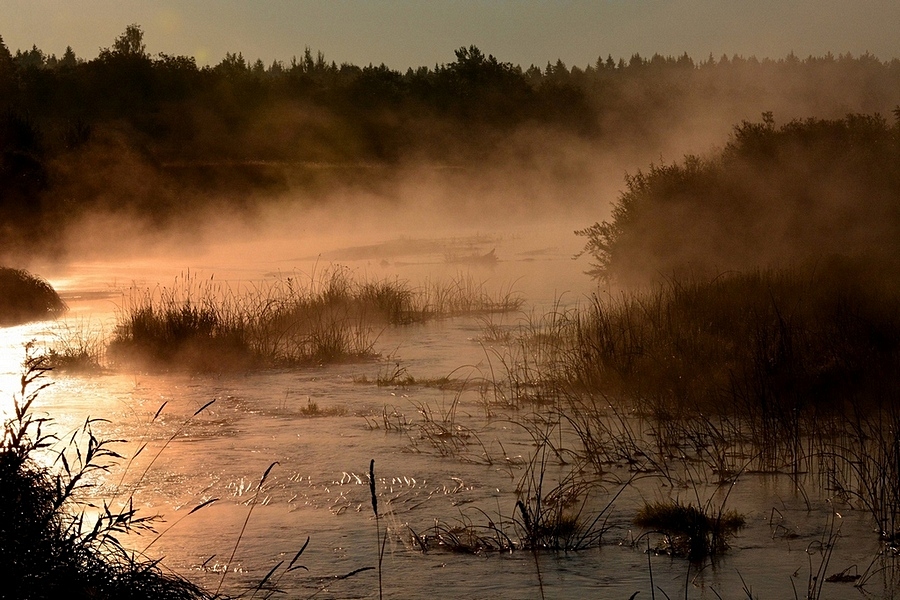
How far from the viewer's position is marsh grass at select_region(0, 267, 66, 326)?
13727 mm

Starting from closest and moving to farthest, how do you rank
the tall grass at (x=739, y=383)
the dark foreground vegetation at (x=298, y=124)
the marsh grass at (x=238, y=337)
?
the tall grass at (x=739, y=383) → the marsh grass at (x=238, y=337) → the dark foreground vegetation at (x=298, y=124)

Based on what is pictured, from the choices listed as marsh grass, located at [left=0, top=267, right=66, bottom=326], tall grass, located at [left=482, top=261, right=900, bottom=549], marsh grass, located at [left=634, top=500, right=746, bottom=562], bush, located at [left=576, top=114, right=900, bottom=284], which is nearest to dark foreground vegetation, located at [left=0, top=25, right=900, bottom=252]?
marsh grass, located at [left=0, top=267, right=66, bottom=326]

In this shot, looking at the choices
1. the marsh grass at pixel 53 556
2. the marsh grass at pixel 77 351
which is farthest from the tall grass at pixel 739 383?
the marsh grass at pixel 77 351

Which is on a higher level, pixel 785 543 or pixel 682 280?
pixel 682 280

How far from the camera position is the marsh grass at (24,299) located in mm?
13727

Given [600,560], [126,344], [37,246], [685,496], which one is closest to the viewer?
[600,560]

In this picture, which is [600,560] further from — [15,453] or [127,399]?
[127,399]

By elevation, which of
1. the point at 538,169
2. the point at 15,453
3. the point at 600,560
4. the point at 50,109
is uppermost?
the point at 50,109

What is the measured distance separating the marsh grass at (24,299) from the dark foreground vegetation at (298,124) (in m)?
10.4

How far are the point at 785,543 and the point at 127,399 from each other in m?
5.68

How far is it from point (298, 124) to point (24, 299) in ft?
85.3

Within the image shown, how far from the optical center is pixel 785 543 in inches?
174

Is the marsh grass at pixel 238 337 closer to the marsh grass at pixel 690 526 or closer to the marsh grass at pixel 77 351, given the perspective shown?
the marsh grass at pixel 77 351

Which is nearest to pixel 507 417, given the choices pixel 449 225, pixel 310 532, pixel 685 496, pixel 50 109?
pixel 685 496
